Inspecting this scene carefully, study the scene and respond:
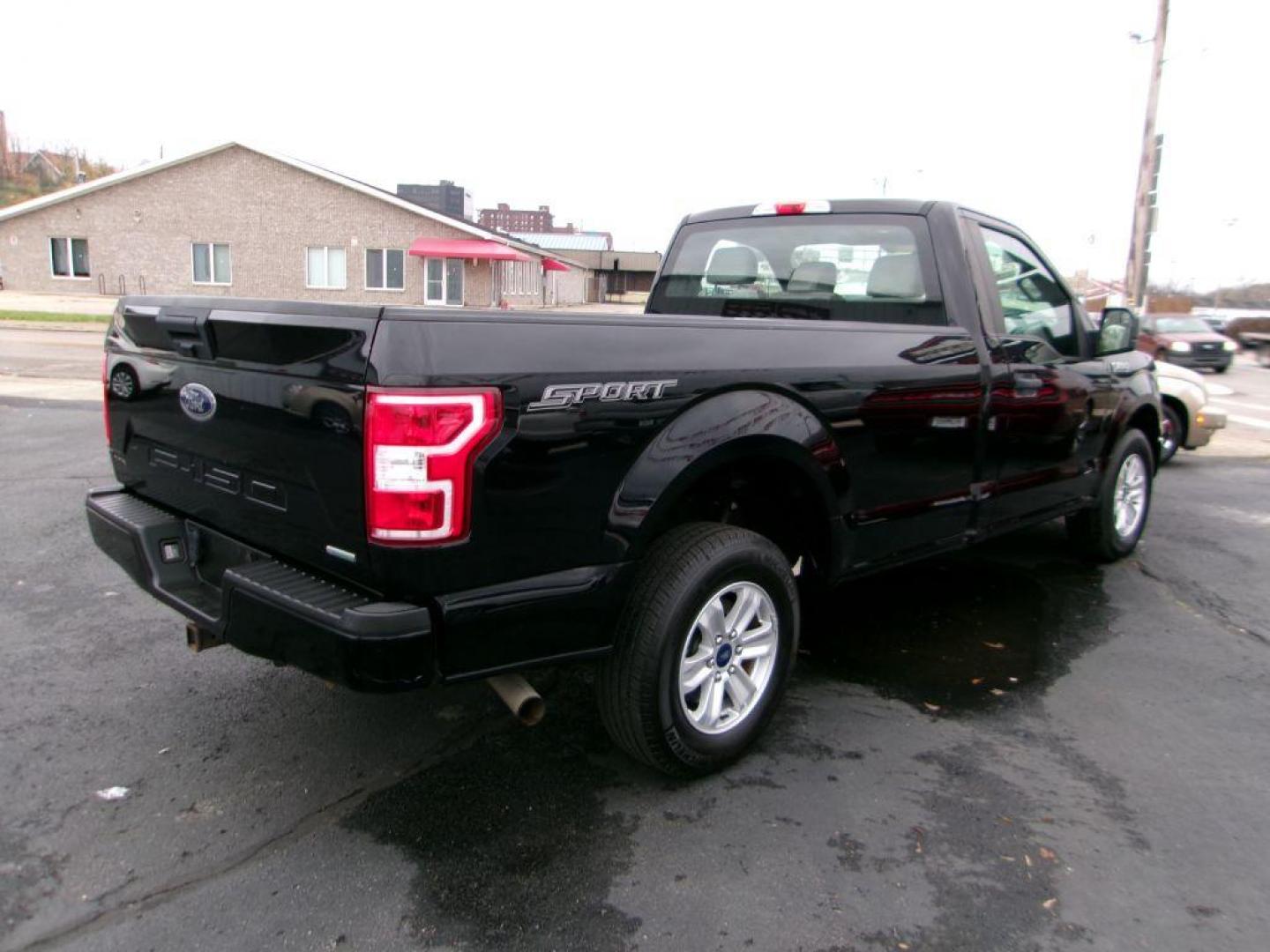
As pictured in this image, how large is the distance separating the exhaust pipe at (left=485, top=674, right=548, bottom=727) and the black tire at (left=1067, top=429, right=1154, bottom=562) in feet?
13.0

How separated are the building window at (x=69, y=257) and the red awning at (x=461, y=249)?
45.1ft

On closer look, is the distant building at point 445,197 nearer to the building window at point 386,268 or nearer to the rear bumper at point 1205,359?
the building window at point 386,268

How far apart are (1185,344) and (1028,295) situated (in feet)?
75.9

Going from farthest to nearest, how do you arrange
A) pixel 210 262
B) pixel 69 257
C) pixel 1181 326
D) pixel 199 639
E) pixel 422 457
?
pixel 69 257
pixel 210 262
pixel 1181 326
pixel 199 639
pixel 422 457

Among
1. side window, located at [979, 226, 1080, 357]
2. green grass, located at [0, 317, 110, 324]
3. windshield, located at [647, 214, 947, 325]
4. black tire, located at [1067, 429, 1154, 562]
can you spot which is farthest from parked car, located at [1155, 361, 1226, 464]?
green grass, located at [0, 317, 110, 324]

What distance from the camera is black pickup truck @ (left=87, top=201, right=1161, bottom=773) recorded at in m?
2.31

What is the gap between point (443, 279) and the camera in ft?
122

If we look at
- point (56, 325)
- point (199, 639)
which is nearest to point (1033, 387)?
point (199, 639)

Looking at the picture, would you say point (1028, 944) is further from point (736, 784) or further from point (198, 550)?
point (198, 550)

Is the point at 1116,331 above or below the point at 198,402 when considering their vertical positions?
above

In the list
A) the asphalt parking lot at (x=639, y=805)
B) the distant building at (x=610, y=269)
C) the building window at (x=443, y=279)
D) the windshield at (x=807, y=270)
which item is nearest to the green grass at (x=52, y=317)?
the building window at (x=443, y=279)

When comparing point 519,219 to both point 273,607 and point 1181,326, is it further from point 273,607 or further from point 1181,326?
point 273,607

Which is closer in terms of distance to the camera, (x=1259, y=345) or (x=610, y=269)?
(x=1259, y=345)

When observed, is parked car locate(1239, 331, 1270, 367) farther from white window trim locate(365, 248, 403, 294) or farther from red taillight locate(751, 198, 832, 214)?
red taillight locate(751, 198, 832, 214)
